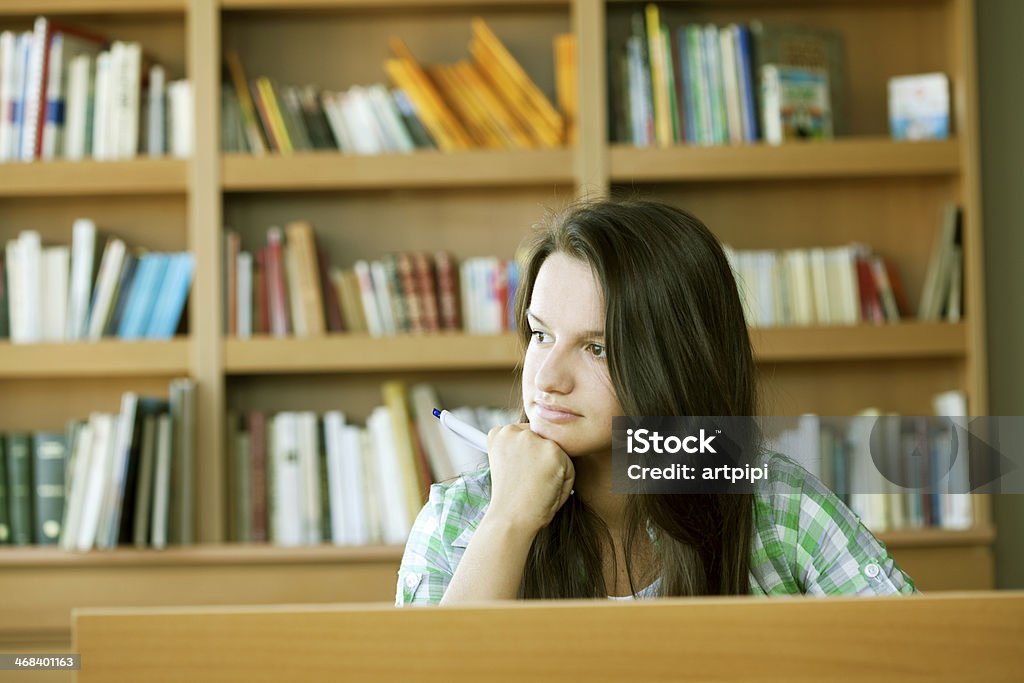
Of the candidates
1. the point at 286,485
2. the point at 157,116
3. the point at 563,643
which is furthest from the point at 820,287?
the point at 563,643

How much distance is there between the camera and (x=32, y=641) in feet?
8.69

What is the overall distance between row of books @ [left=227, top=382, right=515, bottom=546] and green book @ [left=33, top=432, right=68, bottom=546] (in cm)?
39

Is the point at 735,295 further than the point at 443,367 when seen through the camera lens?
No

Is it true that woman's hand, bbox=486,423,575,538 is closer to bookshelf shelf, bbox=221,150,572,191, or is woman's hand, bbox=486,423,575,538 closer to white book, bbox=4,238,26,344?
bookshelf shelf, bbox=221,150,572,191

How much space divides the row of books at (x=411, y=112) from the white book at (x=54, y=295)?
497 millimetres

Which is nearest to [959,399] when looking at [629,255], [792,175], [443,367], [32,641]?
[792,175]

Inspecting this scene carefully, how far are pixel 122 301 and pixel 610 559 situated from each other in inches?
77.1

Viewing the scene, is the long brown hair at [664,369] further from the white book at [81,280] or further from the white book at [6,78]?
the white book at [6,78]

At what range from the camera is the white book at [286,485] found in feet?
8.73

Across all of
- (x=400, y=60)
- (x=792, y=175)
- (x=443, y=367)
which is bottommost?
(x=443, y=367)

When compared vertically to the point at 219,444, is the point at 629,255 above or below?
above

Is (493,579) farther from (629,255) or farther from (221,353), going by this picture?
(221,353)

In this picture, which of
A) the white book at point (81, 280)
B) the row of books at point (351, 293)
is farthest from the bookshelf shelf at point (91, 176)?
the row of books at point (351, 293)

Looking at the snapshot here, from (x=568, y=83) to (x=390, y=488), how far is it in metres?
1.07
